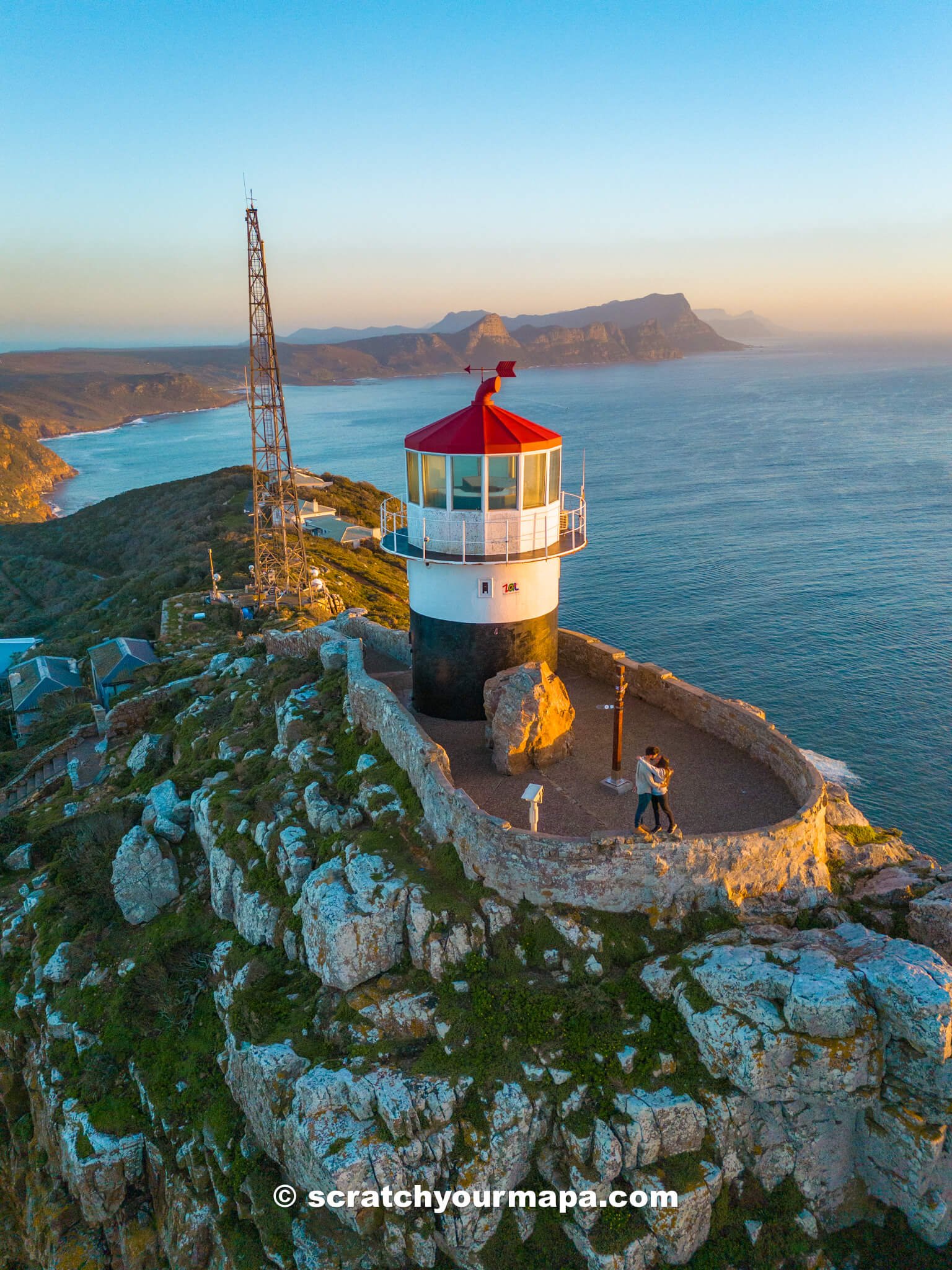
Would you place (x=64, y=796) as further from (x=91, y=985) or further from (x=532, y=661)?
(x=532, y=661)

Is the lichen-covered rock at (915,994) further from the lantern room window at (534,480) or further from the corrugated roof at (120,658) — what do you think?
the corrugated roof at (120,658)

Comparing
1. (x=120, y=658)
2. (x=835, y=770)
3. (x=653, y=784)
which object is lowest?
(x=835, y=770)

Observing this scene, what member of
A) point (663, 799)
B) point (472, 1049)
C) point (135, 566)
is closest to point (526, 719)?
point (663, 799)

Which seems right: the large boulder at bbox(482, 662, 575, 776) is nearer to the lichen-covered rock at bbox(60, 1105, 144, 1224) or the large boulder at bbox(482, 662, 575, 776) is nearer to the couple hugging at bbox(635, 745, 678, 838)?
the couple hugging at bbox(635, 745, 678, 838)

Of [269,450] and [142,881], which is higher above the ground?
[269,450]

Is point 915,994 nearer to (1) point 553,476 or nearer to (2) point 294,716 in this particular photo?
(1) point 553,476

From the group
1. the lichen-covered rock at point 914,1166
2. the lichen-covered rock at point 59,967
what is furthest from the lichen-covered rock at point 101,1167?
the lichen-covered rock at point 914,1166
